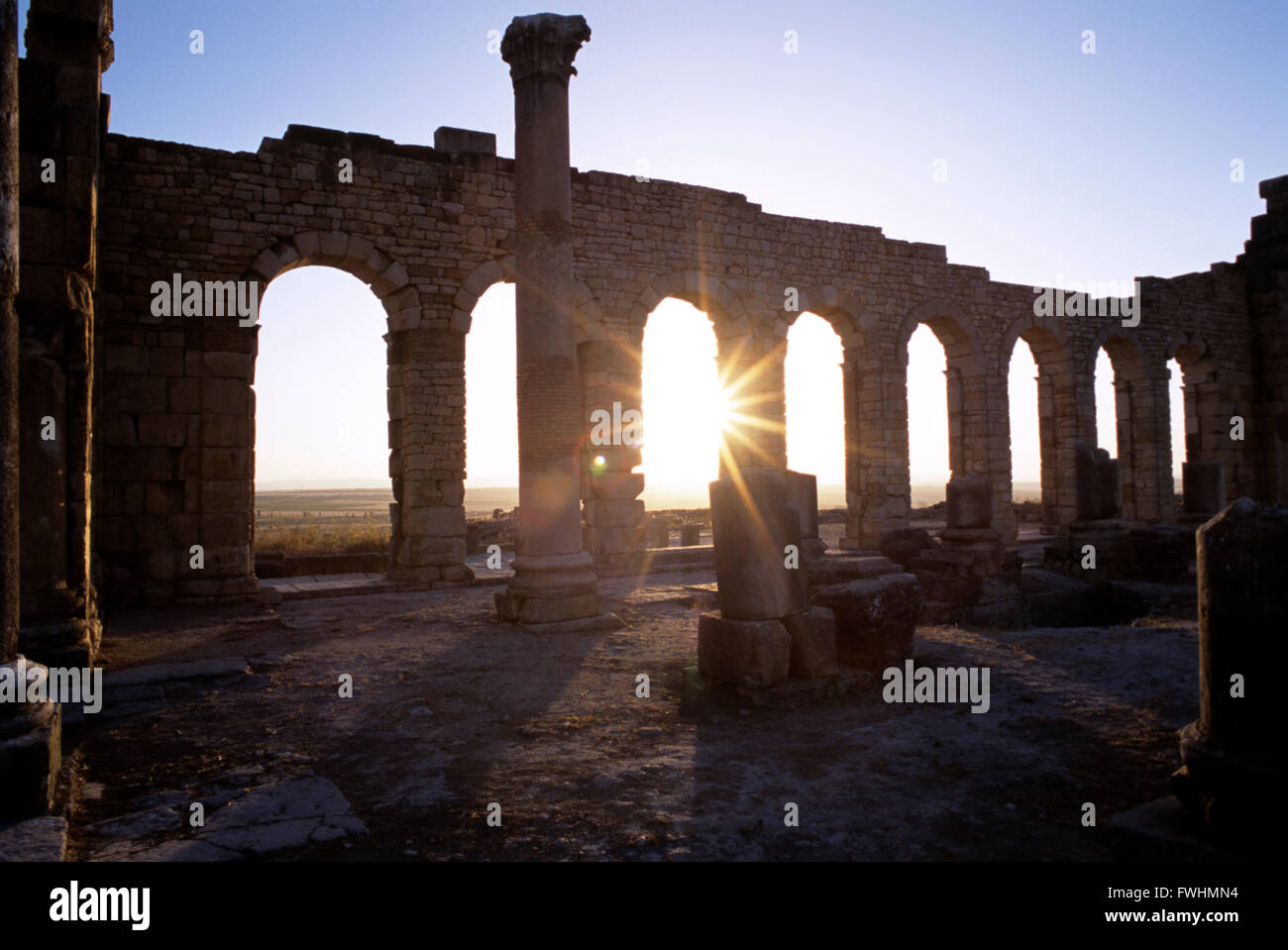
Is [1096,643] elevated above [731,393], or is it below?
below

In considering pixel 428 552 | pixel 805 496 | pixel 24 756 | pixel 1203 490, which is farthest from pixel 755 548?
pixel 1203 490

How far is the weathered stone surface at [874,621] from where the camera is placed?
5.85m

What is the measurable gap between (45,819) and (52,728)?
46cm

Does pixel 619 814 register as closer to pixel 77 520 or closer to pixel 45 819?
pixel 45 819

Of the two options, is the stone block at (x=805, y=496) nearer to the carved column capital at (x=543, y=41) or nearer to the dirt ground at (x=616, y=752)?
the dirt ground at (x=616, y=752)

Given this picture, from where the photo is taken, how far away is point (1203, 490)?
14.6 meters

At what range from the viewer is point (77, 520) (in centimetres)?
582

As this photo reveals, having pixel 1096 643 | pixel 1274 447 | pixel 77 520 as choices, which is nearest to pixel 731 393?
pixel 1096 643

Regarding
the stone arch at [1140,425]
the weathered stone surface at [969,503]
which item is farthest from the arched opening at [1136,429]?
the weathered stone surface at [969,503]

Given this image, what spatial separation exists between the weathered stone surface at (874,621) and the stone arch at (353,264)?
7525mm

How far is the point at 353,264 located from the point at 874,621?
862cm

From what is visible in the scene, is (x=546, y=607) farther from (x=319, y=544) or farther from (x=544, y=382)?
(x=319, y=544)

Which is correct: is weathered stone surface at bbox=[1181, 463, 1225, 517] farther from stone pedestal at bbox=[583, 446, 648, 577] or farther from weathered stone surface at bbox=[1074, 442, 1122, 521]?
stone pedestal at bbox=[583, 446, 648, 577]

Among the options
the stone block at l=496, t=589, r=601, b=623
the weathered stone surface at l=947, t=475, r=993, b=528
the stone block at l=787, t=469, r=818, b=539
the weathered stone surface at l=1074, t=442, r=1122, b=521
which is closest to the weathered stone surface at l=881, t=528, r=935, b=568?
the weathered stone surface at l=947, t=475, r=993, b=528
